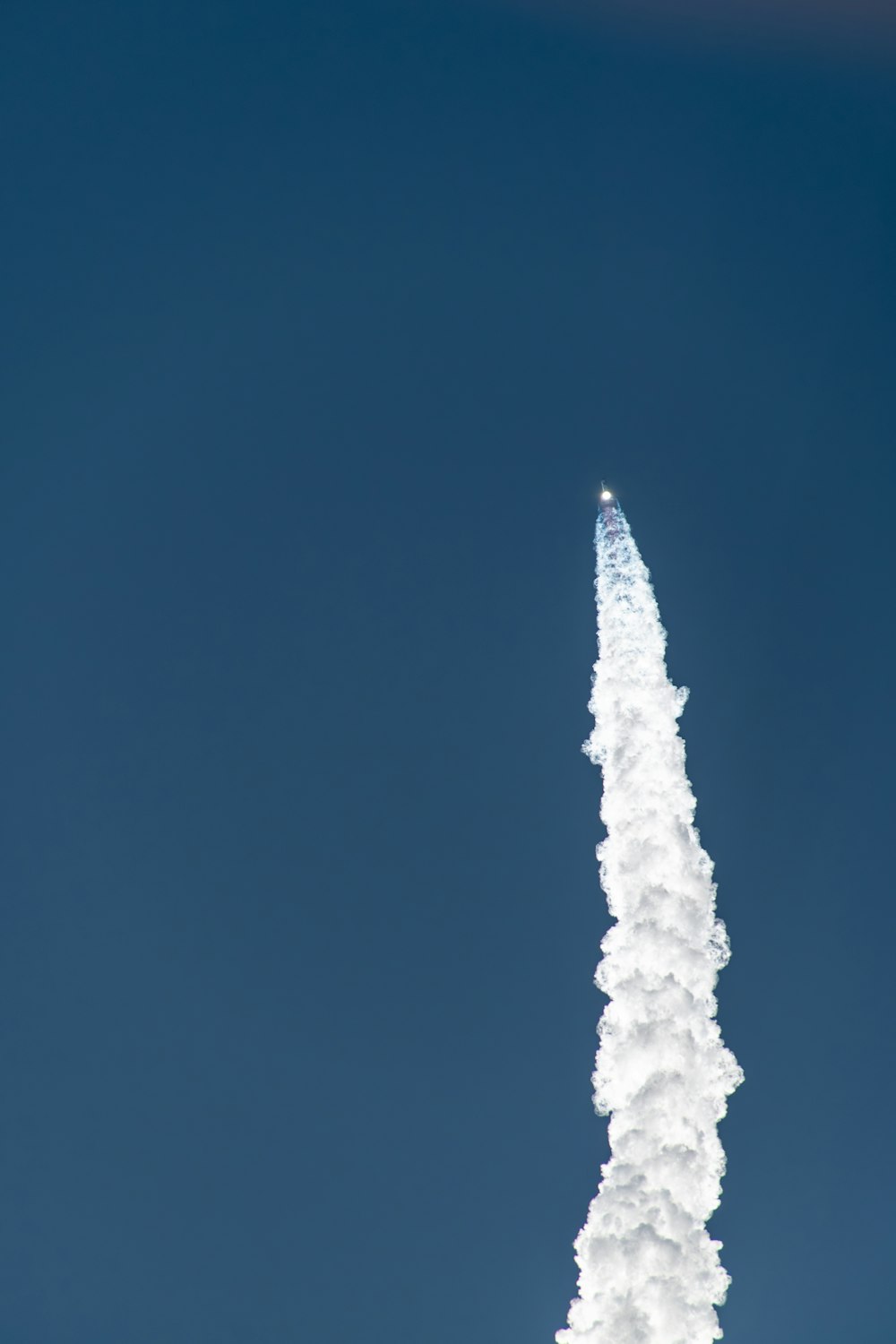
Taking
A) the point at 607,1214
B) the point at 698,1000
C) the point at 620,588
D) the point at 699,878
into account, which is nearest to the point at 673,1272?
the point at 607,1214

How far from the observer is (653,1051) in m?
60.3

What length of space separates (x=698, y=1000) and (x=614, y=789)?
713 cm

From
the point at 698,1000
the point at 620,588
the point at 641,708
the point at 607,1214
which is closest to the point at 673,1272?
the point at 607,1214

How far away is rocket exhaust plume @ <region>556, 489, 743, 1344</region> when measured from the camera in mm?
59031

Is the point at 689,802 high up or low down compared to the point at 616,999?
up

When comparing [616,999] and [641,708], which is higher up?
[641,708]

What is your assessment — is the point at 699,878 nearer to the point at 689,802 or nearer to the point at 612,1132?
the point at 689,802

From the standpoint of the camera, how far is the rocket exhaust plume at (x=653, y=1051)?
59031 millimetres

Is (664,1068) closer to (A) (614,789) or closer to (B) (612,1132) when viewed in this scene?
(B) (612,1132)

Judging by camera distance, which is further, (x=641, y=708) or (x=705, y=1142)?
(x=641, y=708)

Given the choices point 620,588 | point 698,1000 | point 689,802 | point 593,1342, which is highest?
point 620,588

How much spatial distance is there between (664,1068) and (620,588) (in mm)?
15614

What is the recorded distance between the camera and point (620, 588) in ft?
216

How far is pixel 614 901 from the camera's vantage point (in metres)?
62.2
